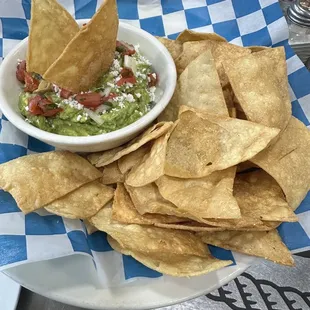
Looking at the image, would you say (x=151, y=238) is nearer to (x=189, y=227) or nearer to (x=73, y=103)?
(x=189, y=227)

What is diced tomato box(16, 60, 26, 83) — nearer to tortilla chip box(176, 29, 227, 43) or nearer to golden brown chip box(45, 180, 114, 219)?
golden brown chip box(45, 180, 114, 219)

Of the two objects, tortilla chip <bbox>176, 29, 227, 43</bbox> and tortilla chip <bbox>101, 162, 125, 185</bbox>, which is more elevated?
tortilla chip <bbox>176, 29, 227, 43</bbox>

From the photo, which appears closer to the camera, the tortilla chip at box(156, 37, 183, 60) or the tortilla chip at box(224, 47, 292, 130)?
Result: the tortilla chip at box(224, 47, 292, 130)

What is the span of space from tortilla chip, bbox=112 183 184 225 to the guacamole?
0.21 m

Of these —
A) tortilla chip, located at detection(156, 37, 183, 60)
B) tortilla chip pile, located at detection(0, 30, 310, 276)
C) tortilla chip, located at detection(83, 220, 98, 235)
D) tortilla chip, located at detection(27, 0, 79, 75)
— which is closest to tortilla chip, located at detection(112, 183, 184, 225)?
tortilla chip pile, located at detection(0, 30, 310, 276)

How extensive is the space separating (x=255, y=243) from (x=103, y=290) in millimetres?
418

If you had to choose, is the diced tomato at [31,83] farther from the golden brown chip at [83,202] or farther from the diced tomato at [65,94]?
the golden brown chip at [83,202]

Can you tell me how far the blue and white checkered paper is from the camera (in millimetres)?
1229

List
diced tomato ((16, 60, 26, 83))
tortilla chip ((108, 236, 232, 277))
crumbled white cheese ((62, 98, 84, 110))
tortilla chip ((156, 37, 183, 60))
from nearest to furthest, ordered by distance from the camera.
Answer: tortilla chip ((108, 236, 232, 277)) → crumbled white cheese ((62, 98, 84, 110)) → diced tomato ((16, 60, 26, 83)) → tortilla chip ((156, 37, 183, 60))

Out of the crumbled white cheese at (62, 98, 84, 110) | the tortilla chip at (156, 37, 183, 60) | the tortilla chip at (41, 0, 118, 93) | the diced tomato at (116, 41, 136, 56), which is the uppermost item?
the tortilla chip at (41, 0, 118, 93)

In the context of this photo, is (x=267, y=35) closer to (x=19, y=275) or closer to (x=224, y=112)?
(x=224, y=112)

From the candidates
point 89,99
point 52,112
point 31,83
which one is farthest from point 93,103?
point 31,83

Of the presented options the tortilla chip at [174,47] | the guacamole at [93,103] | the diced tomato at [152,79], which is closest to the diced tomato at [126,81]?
the guacamole at [93,103]

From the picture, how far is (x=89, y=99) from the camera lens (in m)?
1.32
